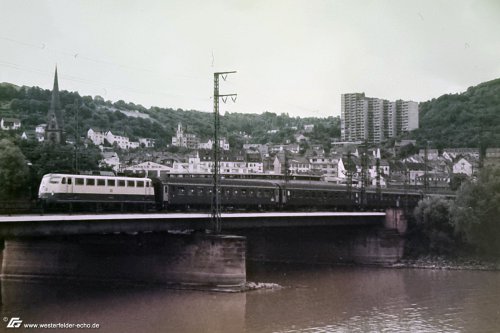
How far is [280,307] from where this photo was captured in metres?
34.1

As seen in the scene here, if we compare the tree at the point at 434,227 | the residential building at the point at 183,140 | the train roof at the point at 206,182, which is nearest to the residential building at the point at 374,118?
the residential building at the point at 183,140

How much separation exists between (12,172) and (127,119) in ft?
300

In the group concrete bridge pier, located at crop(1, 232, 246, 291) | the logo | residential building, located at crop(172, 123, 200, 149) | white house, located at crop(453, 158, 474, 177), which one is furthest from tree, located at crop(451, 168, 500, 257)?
residential building, located at crop(172, 123, 200, 149)

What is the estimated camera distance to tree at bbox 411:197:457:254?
58031 millimetres

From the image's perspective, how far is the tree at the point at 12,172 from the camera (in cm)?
4984

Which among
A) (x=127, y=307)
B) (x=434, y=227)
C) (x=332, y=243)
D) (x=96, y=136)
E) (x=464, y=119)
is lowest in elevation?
(x=127, y=307)

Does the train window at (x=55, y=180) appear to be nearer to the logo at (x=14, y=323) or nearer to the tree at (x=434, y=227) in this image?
the logo at (x=14, y=323)

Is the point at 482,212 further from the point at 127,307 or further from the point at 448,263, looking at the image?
the point at 127,307

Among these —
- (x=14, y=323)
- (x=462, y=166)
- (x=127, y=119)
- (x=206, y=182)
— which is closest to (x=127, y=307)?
(x=14, y=323)

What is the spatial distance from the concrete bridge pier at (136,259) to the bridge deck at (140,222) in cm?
170

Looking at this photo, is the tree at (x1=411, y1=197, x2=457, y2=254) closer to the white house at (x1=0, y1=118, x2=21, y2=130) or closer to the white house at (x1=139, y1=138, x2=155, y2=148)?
the white house at (x1=0, y1=118, x2=21, y2=130)

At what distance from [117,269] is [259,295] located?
10387 millimetres

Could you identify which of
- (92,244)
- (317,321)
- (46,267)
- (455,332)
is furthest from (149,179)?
(455,332)

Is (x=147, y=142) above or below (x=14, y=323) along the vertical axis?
above
